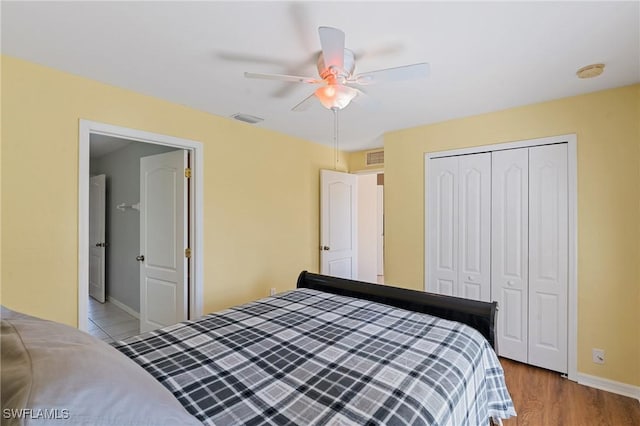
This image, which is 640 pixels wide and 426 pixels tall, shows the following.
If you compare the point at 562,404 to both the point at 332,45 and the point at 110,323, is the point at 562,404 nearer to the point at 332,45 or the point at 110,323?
the point at 332,45

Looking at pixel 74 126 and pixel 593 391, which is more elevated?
pixel 74 126

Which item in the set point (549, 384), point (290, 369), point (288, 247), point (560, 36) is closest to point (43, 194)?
point (290, 369)

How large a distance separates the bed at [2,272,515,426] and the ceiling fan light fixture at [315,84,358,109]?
129cm

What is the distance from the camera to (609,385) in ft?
7.54

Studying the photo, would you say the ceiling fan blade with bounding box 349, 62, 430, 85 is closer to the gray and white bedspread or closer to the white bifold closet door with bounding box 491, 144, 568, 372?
the gray and white bedspread

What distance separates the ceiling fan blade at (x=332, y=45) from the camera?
4.30 ft

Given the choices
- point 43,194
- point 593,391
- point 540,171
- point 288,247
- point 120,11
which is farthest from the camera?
point 288,247

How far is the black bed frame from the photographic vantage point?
1753 mm

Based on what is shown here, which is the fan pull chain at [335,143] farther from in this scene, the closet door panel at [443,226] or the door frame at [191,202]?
the door frame at [191,202]

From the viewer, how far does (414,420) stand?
0.94m

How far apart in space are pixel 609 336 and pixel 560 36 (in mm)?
2227

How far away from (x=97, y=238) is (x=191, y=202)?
3011 mm

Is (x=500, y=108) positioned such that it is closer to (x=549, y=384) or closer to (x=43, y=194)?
(x=549, y=384)

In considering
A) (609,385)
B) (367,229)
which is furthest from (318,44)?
(367,229)
